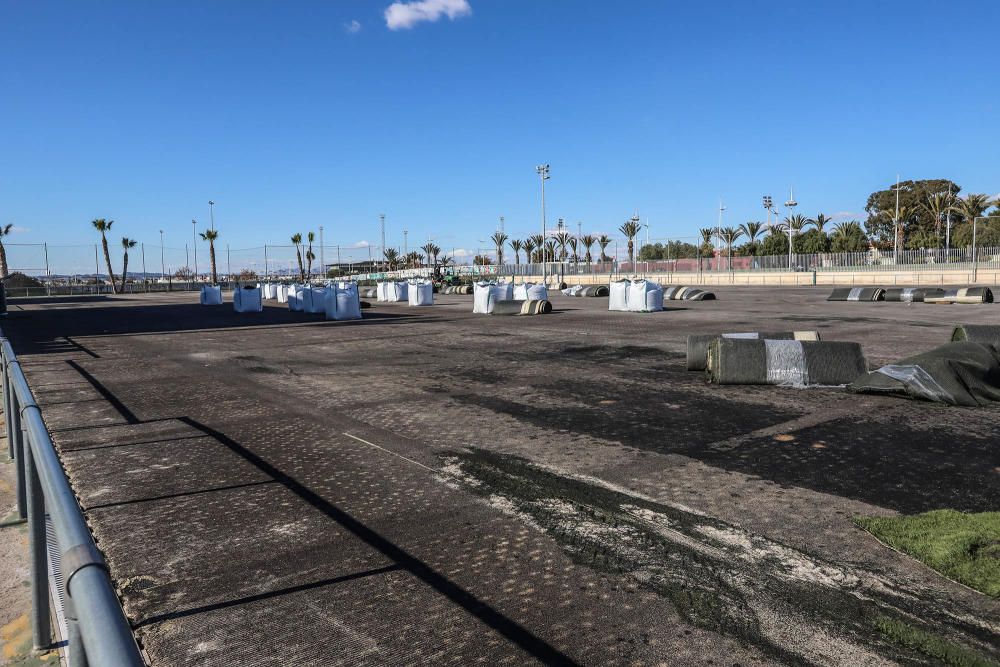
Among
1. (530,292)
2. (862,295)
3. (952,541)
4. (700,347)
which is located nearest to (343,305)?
(530,292)

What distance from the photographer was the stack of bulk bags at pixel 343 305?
934 inches

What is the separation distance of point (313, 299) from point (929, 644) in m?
27.6

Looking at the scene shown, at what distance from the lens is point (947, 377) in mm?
7812

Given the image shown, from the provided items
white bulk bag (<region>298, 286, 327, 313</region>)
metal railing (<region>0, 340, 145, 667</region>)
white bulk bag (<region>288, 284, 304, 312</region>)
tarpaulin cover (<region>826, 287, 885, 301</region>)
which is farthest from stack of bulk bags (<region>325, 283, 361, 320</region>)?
metal railing (<region>0, 340, 145, 667</region>)

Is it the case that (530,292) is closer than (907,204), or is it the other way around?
(530,292)

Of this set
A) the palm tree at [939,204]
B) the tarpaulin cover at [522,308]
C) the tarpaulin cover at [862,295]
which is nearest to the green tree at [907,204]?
the palm tree at [939,204]

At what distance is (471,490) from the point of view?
4.95 m

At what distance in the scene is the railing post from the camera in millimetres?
2830

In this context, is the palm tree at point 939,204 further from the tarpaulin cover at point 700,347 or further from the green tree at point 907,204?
the tarpaulin cover at point 700,347

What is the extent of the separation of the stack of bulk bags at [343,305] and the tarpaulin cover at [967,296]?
21.9 metres

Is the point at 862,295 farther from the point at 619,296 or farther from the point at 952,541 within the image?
the point at 952,541

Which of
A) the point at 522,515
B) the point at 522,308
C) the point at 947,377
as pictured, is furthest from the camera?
the point at 522,308


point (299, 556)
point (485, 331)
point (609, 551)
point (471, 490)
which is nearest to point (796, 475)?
point (609, 551)

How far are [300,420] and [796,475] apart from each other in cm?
512
